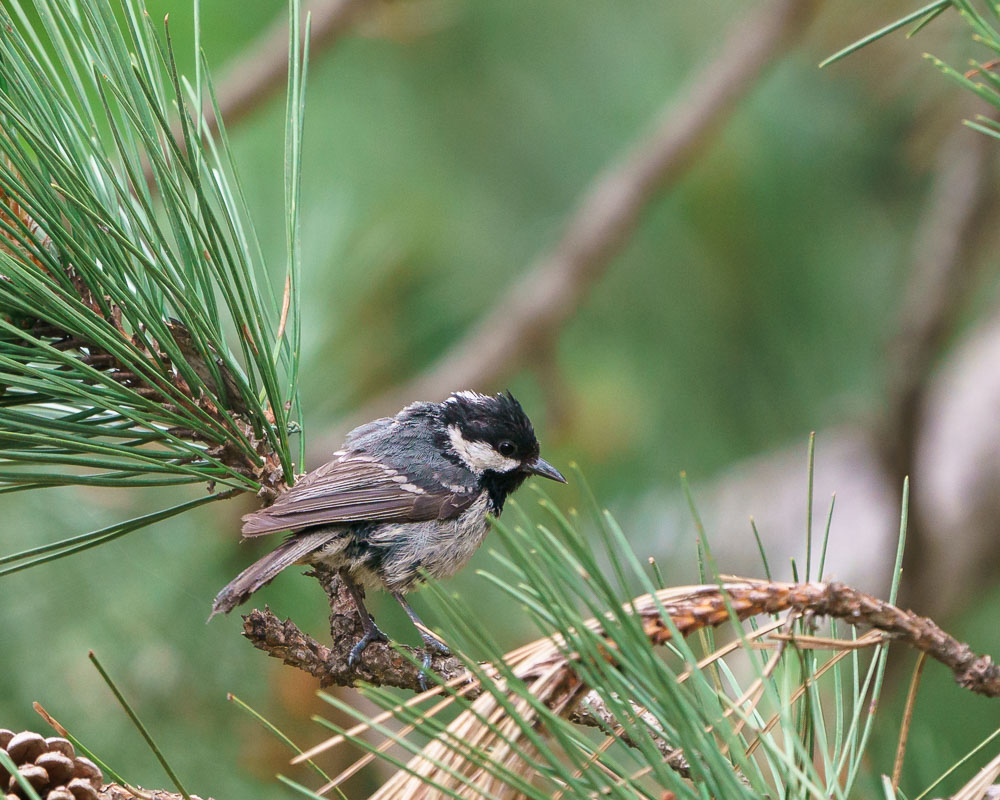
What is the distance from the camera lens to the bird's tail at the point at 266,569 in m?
1.85

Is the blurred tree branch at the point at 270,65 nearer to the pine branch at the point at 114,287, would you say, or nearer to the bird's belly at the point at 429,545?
the bird's belly at the point at 429,545

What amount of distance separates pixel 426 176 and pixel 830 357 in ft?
9.19

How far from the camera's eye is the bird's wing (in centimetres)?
195

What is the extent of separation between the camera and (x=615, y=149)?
642 cm

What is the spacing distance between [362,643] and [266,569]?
0.29 metres

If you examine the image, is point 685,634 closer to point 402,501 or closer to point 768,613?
point 768,613

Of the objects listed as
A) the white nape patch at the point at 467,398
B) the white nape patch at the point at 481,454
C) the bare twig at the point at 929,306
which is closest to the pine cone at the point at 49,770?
the white nape patch at the point at 481,454

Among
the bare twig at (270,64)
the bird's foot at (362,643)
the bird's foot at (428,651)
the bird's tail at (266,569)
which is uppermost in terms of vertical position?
the bare twig at (270,64)

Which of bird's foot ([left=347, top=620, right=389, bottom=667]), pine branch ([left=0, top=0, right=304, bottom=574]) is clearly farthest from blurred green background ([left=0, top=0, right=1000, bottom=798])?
pine branch ([left=0, top=0, right=304, bottom=574])

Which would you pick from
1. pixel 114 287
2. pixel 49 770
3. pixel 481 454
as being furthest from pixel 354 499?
pixel 49 770

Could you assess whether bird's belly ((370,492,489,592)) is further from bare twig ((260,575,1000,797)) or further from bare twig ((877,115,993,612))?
bare twig ((877,115,993,612))

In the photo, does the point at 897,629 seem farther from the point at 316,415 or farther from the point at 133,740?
the point at 316,415

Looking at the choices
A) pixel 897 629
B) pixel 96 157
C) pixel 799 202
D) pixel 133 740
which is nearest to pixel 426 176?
pixel 799 202

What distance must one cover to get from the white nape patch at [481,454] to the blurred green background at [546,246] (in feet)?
3.33
